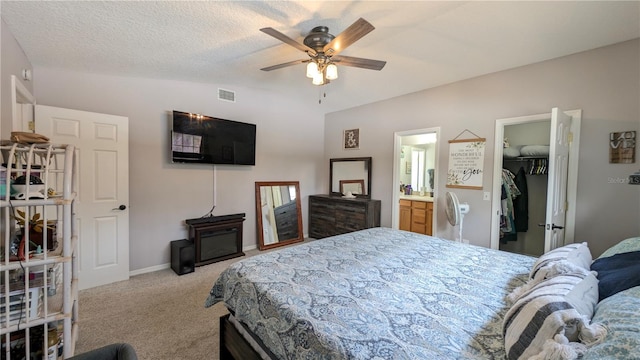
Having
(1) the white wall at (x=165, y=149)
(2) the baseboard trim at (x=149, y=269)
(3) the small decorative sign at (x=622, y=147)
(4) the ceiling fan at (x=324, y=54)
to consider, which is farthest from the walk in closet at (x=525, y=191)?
(2) the baseboard trim at (x=149, y=269)

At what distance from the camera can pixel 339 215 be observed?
4516 millimetres

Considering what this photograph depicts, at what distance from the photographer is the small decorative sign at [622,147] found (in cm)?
223

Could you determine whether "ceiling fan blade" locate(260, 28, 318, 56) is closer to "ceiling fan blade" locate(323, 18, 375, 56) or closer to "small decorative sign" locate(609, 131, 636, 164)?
"ceiling fan blade" locate(323, 18, 375, 56)

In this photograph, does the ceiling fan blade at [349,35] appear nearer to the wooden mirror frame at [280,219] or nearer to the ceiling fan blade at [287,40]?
the ceiling fan blade at [287,40]

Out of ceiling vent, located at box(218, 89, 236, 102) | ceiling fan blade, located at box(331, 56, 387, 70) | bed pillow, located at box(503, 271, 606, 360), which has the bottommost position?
bed pillow, located at box(503, 271, 606, 360)

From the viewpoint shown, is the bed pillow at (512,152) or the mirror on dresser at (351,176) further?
the mirror on dresser at (351,176)

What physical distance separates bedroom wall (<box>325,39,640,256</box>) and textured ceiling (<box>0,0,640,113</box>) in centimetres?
18

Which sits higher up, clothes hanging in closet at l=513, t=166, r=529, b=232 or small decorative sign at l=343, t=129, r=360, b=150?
small decorative sign at l=343, t=129, r=360, b=150

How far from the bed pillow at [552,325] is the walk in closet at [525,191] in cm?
296

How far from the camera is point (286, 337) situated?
3.73 feet

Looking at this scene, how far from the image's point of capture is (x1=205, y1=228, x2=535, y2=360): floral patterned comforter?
0.97 meters

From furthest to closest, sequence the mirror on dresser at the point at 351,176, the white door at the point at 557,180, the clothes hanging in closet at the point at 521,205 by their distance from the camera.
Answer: the mirror on dresser at the point at 351,176 < the clothes hanging in closet at the point at 521,205 < the white door at the point at 557,180

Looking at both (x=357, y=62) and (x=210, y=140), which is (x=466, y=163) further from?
(x=210, y=140)

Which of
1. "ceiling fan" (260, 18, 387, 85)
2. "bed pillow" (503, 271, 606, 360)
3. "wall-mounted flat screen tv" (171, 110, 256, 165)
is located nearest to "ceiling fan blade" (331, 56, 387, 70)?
"ceiling fan" (260, 18, 387, 85)
